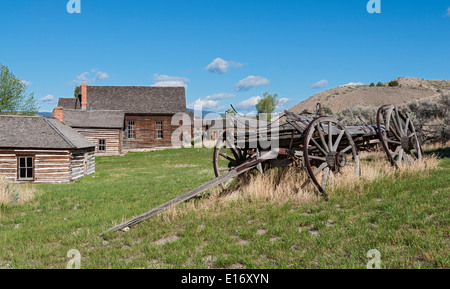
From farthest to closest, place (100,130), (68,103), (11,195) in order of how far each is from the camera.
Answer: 1. (68,103)
2. (100,130)
3. (11,195)

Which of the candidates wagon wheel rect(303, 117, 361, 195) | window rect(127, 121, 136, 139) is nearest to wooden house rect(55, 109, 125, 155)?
window rect(127, 121, 136, 139)

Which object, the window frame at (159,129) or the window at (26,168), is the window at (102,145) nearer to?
the window frame at (159,129)

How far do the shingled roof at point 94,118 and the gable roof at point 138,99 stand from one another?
215 centimetres

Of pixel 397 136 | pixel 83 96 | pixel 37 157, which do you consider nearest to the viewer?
pixel 397 136

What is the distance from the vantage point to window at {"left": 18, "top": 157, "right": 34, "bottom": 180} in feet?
63.7

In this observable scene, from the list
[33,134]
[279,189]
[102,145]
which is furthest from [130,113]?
[279,189]

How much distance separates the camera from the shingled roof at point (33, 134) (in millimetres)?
19141

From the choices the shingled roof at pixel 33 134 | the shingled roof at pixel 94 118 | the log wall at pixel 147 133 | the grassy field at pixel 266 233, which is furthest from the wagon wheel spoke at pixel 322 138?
the log wall at pixel 147 133

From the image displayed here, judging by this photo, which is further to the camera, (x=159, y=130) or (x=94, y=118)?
(x=159, y=130)

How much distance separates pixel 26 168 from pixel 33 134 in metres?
2.03

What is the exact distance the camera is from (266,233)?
18.9ft

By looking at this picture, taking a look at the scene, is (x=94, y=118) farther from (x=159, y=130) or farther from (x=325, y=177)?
(x=325, y=177)

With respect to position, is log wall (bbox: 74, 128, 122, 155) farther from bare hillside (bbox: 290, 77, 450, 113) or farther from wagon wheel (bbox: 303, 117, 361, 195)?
bare hillside (bbox: 290, 77, 450, 113)
